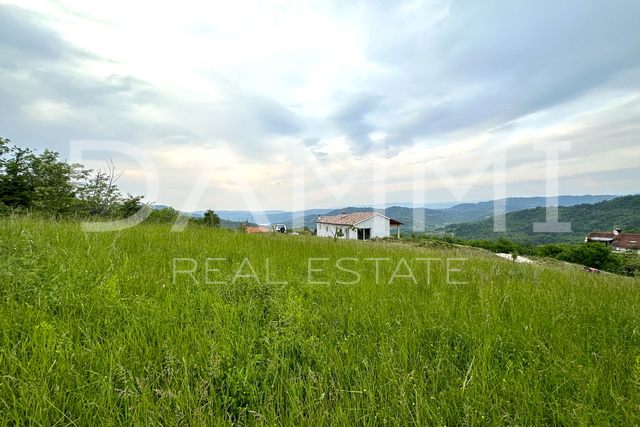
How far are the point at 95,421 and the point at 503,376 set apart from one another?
99.7 inches

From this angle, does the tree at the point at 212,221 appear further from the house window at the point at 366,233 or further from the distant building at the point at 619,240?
the distant building at the point at 619,240

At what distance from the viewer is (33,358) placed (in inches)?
63.5

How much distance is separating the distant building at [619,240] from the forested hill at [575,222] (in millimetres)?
1476

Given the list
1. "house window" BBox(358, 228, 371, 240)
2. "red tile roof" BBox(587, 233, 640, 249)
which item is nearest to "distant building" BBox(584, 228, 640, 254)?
"red tile roof" BBox(587, 233, 640, 249)

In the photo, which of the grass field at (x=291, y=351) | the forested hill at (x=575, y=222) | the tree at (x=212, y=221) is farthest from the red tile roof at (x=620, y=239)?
the tree at (x=212, y=221)

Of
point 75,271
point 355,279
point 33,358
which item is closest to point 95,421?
point 33,358

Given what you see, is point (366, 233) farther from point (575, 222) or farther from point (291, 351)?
point (291, 351)

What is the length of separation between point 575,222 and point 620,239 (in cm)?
1489

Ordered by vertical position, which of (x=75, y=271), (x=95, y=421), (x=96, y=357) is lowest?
(x=95, y=421)

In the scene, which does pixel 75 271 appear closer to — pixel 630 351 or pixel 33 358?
pixel 33 358

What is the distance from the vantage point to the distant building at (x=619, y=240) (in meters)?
52.9

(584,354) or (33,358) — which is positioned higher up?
(33,358)

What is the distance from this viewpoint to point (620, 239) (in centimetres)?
5566

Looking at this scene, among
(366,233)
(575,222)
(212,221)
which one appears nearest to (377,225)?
(366,233)
